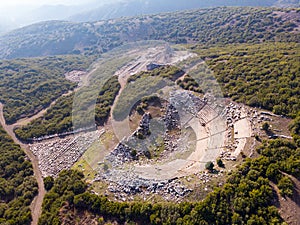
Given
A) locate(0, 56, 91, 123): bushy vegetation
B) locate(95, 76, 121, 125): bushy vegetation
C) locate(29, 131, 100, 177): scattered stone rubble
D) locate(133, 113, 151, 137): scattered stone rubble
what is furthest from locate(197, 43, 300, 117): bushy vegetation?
locate(0, 56, 91, 123): bushy vegetation

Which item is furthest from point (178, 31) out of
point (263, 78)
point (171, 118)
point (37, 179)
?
point (37, 179)

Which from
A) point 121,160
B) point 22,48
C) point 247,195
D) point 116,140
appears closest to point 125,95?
point 116,140

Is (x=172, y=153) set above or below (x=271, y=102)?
below

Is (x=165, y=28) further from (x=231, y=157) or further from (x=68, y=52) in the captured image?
(x=231, y=157)

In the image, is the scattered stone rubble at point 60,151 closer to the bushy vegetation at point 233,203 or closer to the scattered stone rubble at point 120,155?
the scattered stone rubble at point 120,155

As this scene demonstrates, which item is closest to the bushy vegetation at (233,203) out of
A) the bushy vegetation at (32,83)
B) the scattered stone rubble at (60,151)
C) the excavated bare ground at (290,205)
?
the excavated bare ground at (290,205)

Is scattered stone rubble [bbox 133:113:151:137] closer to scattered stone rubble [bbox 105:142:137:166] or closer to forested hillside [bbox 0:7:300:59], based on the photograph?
scattered stone rubble [bbox 105:142:137:166]

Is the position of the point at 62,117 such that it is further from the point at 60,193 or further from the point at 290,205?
the point at 290,205
